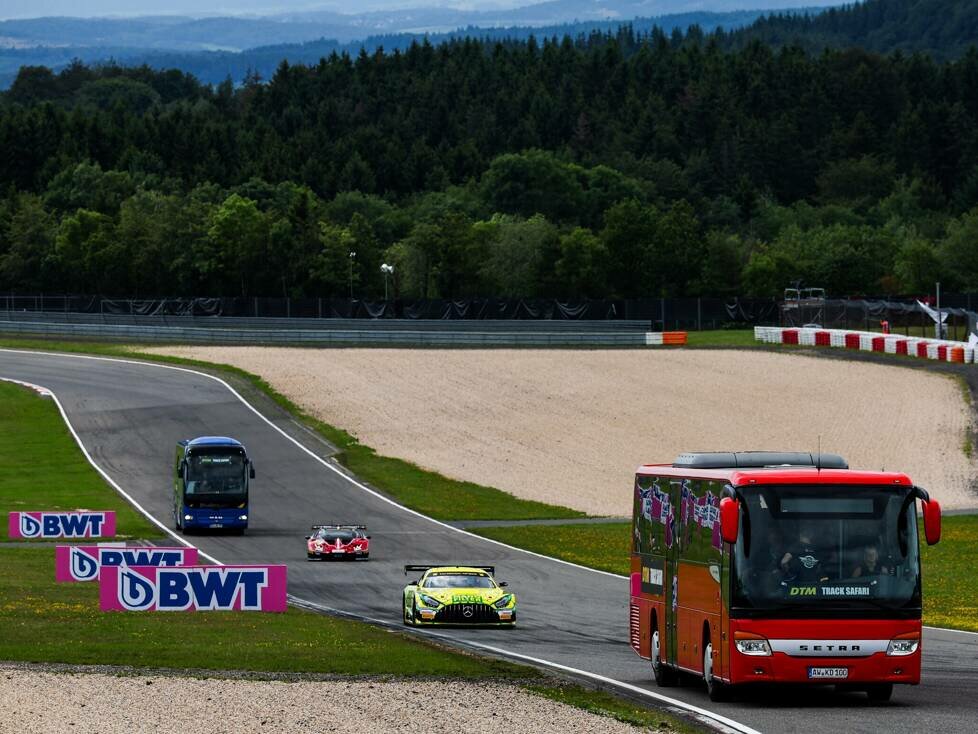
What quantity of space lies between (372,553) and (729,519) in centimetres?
3204

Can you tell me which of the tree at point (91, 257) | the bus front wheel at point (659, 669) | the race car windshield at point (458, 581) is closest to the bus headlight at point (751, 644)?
the bus front wheel at point (659, 669)

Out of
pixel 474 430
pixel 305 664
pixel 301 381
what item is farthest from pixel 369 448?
pixel 305 664

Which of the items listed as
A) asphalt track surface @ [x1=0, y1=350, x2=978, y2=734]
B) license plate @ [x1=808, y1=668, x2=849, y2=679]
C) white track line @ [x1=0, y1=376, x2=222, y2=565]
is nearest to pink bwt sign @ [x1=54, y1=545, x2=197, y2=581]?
asphalt track surface @ [x1=0, y1=350, x2=978, y2=734]

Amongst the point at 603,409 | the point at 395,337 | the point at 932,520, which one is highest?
the point at 932,520

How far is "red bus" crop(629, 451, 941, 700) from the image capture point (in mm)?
20031

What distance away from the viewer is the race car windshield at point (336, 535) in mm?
49094

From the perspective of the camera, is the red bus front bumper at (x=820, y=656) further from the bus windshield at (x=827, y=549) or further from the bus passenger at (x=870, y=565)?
the bus passenger at (x=870, y=565)

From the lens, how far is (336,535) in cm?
4916

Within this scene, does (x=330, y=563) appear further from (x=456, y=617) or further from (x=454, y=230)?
(x=454, y=230)

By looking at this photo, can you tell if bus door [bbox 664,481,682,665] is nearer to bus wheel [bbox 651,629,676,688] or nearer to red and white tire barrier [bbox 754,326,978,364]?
bus wheel [bbox 651,629,676,688]

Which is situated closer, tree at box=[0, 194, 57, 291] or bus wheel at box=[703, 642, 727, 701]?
bus wheel at box=[703, 642, 727, 701]

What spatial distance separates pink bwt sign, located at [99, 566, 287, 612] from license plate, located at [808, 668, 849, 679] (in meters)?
13.6

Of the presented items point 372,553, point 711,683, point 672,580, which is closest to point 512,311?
point 372,553

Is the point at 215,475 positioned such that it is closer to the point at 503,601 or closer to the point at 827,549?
the point at 503,601
